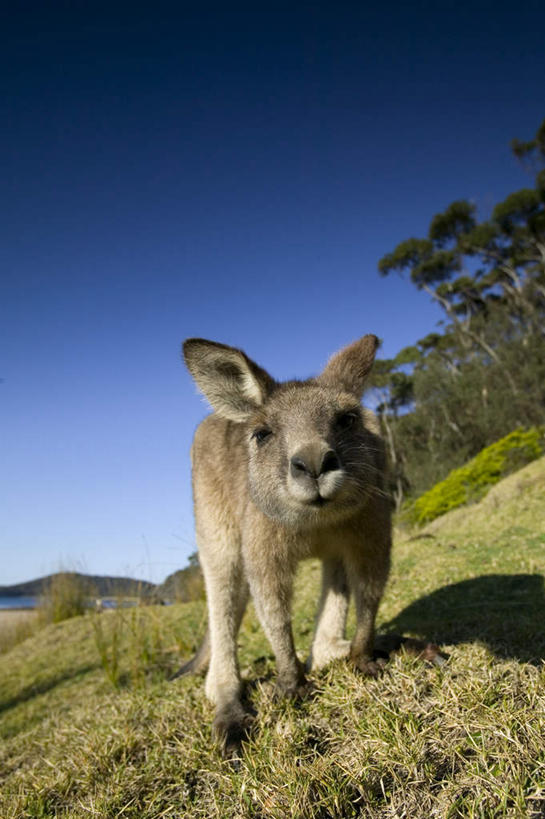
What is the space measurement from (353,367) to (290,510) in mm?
1240

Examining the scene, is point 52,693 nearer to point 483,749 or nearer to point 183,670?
point 183,670

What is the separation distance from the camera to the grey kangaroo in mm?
3084

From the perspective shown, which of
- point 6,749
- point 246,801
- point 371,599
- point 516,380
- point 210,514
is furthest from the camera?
point 516,380

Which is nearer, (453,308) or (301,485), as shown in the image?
(301,485)

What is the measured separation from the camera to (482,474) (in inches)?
669

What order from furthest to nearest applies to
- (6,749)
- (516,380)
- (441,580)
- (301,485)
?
(516,380), (441,580), (6,749), (301,485)

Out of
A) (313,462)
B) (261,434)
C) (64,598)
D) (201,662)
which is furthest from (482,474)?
(313,462)

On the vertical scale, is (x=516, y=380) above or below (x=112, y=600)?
above

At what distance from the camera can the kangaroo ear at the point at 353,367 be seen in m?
3.79

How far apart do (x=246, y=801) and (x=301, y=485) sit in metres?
1.43

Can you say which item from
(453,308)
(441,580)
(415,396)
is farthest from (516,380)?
(441,580)

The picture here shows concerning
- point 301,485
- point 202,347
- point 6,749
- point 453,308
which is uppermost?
point 453,308

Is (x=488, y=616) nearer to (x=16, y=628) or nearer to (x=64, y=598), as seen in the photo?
(x=64, y=598)

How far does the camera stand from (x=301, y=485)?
2.89m
